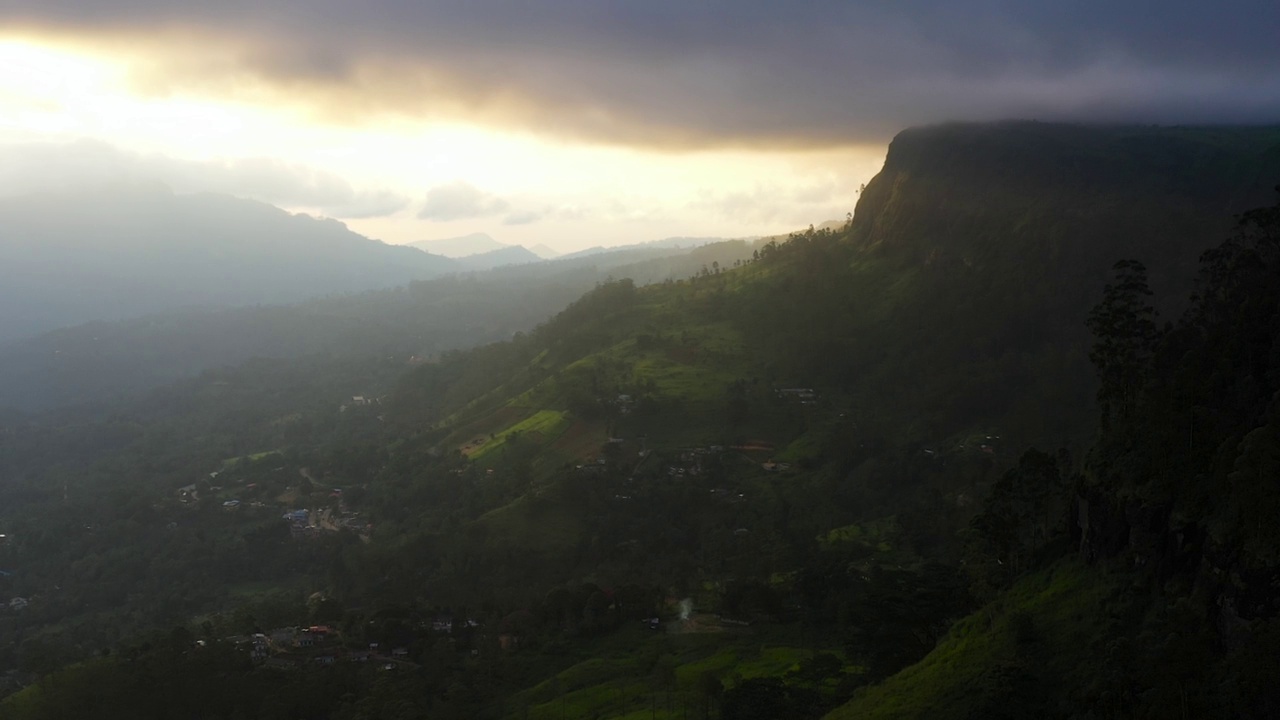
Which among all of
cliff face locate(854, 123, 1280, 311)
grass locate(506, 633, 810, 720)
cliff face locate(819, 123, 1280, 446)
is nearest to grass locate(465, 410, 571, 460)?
cliff face locate(819, 123, 1280, 446)

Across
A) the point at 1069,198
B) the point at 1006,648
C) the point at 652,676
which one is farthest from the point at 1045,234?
the point at 1006,648

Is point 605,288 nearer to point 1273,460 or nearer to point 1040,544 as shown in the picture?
point 1040,544

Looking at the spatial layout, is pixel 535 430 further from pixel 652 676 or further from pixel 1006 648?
pixel 1006 648

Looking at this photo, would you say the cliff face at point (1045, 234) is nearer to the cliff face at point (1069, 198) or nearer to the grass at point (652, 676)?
the cliff face at point (1069, 198)

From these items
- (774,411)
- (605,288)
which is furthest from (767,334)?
(605,288)

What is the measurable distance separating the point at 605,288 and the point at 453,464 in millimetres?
49042

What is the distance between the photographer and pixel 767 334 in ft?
344

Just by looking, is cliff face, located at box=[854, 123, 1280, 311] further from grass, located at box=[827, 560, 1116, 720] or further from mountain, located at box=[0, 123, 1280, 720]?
grass, located at box=[827, 560, 1116, 720]

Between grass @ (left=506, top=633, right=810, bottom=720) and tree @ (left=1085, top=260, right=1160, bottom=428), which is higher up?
tree @ (left=1085, top=260, right=1160, bottom=428)

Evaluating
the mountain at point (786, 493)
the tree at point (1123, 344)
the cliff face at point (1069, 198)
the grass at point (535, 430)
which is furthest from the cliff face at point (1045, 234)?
the tree at point (1123, 344)

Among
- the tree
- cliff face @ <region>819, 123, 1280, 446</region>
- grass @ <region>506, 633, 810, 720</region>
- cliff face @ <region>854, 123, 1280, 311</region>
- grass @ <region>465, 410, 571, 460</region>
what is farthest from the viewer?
grass @ <region>465, 410, 571, 460</region>

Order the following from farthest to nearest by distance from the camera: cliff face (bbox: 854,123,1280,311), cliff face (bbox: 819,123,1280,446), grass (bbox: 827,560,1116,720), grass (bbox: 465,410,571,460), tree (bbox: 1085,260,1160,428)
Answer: grass (bbox: 465,410,571,460)
cliff face (bbox: 854,123,1280,311)
cliff face (bbox: 819,123,1280,446)
tree (bbox: 1085,260,1160,428)
grass (bbox: 827,560,1116,720)

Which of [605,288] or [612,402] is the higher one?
[605,288]

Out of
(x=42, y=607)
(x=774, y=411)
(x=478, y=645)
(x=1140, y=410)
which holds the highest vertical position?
(x=1140, y=410)
